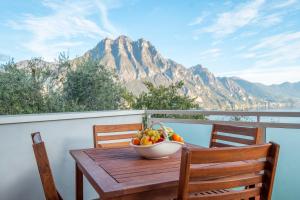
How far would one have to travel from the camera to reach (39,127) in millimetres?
2795

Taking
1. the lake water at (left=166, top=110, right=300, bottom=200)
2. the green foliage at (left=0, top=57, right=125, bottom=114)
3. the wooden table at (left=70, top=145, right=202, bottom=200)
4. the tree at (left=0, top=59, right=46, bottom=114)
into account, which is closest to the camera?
the wooden table at (left=70, top=145, right=202, bottom=200)

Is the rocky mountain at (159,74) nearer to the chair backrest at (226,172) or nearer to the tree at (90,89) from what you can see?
the tree at (90,89)

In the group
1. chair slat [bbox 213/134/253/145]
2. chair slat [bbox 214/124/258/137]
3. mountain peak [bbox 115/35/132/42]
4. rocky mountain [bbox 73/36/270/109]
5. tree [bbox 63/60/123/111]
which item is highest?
mountain peak [bbox 115/35/132/42]

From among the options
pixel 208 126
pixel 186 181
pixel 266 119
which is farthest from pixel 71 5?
pixel 186 181

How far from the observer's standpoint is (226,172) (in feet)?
3.75

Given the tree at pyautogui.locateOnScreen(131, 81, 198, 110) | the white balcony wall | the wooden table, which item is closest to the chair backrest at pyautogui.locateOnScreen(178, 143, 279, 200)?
the wooden table

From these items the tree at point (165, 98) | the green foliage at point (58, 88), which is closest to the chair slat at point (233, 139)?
the green foliage at point (58, 88)

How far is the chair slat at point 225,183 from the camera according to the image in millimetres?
1106

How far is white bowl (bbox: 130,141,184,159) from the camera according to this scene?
174 cm

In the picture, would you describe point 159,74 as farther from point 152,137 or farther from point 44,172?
point 44,172

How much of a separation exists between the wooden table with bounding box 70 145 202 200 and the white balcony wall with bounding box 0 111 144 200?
985 mm

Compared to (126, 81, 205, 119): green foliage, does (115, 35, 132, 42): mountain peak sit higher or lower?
higher

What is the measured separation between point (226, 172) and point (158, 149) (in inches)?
26.5

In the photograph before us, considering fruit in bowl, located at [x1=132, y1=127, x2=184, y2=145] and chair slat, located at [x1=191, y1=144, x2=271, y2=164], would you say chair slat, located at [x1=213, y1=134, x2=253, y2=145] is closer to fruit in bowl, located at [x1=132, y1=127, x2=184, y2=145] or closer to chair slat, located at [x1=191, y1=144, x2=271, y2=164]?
fruit in bowl, located at [x1=132, y1=127, x2=184, y2=145]
